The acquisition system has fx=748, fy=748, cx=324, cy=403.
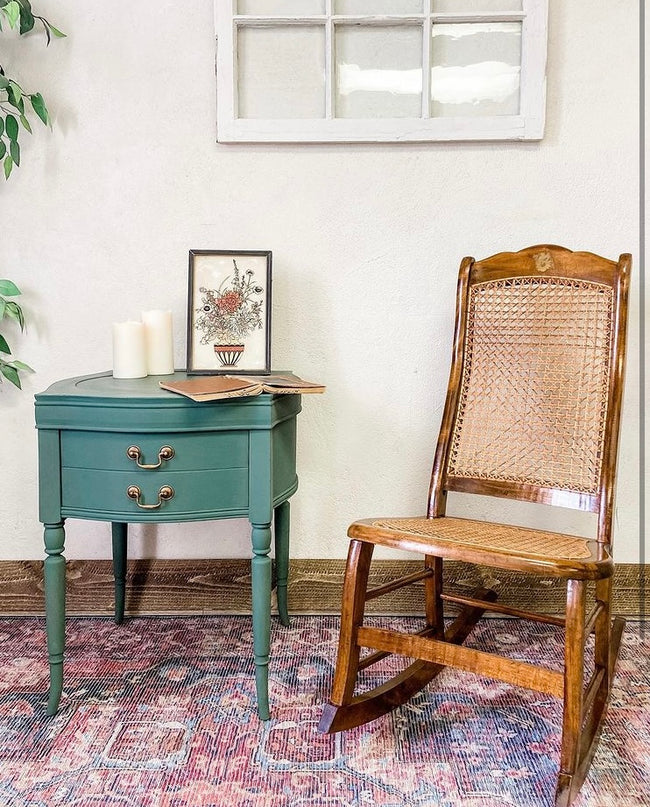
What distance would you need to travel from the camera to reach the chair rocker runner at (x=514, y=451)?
1.59m

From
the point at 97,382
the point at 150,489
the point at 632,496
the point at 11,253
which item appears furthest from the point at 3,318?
the point at 632,496

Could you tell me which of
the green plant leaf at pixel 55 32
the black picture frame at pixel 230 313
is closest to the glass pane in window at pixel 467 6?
the black picture frame at pixel 230 313

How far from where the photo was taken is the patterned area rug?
1.43 m

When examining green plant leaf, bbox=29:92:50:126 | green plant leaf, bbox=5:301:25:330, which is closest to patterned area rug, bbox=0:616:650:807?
green plant leaf, bbox=5:301:25:330

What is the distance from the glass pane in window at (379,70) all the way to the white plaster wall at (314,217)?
0.12 metres

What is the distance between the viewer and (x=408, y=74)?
2.12m

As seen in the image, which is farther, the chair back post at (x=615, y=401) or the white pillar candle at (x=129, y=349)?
A: the white pillar candle at (x=129, y=349)

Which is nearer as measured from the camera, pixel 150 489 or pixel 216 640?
pixel 150 489

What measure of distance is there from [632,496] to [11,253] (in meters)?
1.96

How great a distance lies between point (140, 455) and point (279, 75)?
1.19 m

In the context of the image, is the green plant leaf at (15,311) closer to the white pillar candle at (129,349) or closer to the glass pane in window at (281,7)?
the white pillar candle at (129,349)

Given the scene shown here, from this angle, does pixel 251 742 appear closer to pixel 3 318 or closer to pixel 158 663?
pixel 158 663

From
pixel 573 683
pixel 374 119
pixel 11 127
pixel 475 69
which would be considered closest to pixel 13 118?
pixel 11 127

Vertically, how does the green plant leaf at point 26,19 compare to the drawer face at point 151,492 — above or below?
above
